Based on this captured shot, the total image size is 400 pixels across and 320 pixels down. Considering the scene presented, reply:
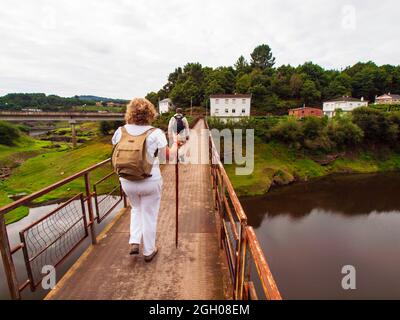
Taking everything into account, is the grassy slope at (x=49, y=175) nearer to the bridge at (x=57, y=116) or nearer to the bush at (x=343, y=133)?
the bridge at (x=57, y=116)

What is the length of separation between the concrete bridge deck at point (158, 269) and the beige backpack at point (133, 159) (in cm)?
115

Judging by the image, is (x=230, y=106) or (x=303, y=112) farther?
(x=303, y=112)

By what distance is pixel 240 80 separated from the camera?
53.2 metres

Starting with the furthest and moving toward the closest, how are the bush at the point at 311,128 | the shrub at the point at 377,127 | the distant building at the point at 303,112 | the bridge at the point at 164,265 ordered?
1. the distant building at the point at 303,112
2. the shrub at the point at 377,127
3. the bush at the point at 311,128
4. the bridge at the point at 164,265

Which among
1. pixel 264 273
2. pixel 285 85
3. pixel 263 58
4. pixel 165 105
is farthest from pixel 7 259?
pixel 263 58

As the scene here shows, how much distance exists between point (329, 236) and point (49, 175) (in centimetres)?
2361

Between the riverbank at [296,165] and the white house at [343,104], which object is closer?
the riverbank at [296,165]

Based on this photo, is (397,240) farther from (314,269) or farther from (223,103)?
(223,103)

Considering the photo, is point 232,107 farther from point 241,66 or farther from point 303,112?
point 241,66

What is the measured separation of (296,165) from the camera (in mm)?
27594

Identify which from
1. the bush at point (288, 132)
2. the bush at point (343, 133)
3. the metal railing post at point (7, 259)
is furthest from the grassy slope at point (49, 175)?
the bush at point (343, 133)

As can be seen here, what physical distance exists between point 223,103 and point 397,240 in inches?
1367

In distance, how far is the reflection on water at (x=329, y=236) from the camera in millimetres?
10781

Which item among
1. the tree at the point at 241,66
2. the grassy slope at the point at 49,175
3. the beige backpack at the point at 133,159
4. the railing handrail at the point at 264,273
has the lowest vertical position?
the grassy slope at the point at 49,175
